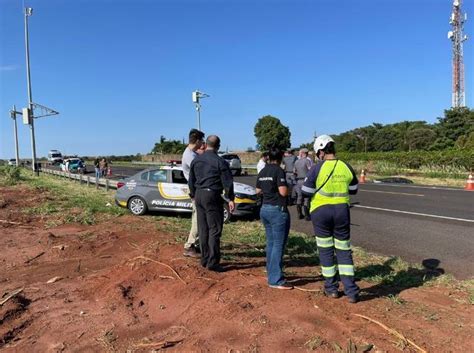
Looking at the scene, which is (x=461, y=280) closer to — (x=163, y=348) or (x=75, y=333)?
(x=163, y=348)

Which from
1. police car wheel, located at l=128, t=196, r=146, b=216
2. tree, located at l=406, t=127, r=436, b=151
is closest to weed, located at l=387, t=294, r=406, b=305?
police car wheel, located at l=128, t=196, r=146, b=216

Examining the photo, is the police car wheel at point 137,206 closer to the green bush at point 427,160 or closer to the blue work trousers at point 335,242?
the blue work trousers at point 335,242

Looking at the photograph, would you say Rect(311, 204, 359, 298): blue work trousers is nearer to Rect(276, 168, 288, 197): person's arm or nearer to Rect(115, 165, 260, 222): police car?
Rect(276, 168, 288, 197): person's arm

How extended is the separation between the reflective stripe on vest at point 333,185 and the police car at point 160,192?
6737 mm

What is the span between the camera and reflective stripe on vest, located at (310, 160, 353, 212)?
16.5 ft

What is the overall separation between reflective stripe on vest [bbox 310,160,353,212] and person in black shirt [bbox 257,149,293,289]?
0.43 meters

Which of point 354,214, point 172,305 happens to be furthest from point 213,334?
point 354,214

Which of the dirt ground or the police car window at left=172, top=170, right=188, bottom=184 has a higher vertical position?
the police car window at left=172, top=170, right=188, bottom=184

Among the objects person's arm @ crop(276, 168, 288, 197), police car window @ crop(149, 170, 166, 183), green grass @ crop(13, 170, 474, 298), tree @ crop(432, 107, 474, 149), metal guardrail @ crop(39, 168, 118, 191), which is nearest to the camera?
person's arm @ crop(276, 168, 288, 197)

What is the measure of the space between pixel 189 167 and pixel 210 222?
1.45 meters

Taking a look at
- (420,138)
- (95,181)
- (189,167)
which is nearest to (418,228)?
(189,167)

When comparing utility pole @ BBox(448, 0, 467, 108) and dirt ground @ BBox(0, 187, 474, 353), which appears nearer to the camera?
dirt ground @ BBox(0, 187, 474, 353)

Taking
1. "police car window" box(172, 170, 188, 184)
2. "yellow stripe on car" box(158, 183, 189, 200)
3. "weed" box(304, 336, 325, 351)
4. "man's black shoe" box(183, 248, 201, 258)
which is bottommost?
"weed" box(304, 336, 325, 351)

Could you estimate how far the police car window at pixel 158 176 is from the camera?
499 inches
